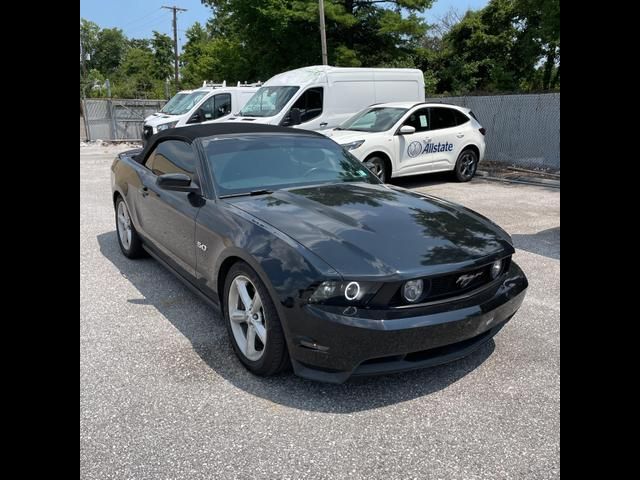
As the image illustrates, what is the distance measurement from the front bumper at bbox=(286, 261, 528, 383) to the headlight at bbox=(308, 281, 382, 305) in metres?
0.05

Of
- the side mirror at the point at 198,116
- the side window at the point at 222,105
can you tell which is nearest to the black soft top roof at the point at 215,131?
the side mirror at the point at 198,116

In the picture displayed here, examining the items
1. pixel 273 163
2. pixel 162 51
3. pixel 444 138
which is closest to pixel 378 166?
pixel 444 138

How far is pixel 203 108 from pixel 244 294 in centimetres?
1412

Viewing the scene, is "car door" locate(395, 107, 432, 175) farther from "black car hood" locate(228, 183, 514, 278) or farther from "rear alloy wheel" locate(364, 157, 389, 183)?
"black car hood" locate(228, 183, 514, 278)

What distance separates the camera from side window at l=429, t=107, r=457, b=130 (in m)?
11.0

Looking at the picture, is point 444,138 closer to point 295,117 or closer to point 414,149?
point 414,149

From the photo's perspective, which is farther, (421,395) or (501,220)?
(501,220)

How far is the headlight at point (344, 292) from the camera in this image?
9.52ft

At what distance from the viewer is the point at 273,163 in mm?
4453

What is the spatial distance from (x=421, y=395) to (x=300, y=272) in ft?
3.28

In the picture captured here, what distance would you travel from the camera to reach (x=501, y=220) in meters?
7.90
